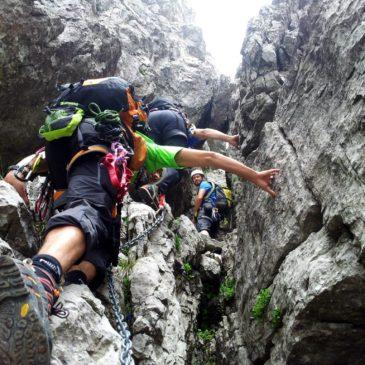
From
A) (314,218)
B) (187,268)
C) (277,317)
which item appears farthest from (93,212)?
(187,268)

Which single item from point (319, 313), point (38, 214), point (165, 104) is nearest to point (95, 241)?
point (38, 214)

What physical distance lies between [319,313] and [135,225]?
422 centimetres

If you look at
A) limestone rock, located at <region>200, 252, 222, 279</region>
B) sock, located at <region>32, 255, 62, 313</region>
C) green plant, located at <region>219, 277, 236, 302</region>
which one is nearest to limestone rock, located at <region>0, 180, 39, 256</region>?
sock, located at <region>32, 255, 62, 313</region>

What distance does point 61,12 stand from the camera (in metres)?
12.5

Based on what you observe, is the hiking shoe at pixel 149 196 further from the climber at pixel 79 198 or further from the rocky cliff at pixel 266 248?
the climber at pixel 79 198

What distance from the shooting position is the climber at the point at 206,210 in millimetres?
13250

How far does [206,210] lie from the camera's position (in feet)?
43.9

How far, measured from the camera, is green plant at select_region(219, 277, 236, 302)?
29.8 feet

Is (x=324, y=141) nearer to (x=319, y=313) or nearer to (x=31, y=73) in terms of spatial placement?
(x=319, y=313)

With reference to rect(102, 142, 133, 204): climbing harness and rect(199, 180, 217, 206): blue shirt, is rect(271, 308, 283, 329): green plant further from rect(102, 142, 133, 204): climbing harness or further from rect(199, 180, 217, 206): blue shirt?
rect(199, 180, 217, 206): blue shirt

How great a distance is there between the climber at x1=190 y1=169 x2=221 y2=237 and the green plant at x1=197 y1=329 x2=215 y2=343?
14.8 ft

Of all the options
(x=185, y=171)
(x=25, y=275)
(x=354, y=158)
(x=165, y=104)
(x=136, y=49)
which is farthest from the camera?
(x=136, y=49)

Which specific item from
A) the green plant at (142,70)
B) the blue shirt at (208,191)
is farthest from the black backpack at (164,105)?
the green plant at (142,70)

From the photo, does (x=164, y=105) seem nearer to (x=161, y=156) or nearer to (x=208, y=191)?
(x=208, y=191)
